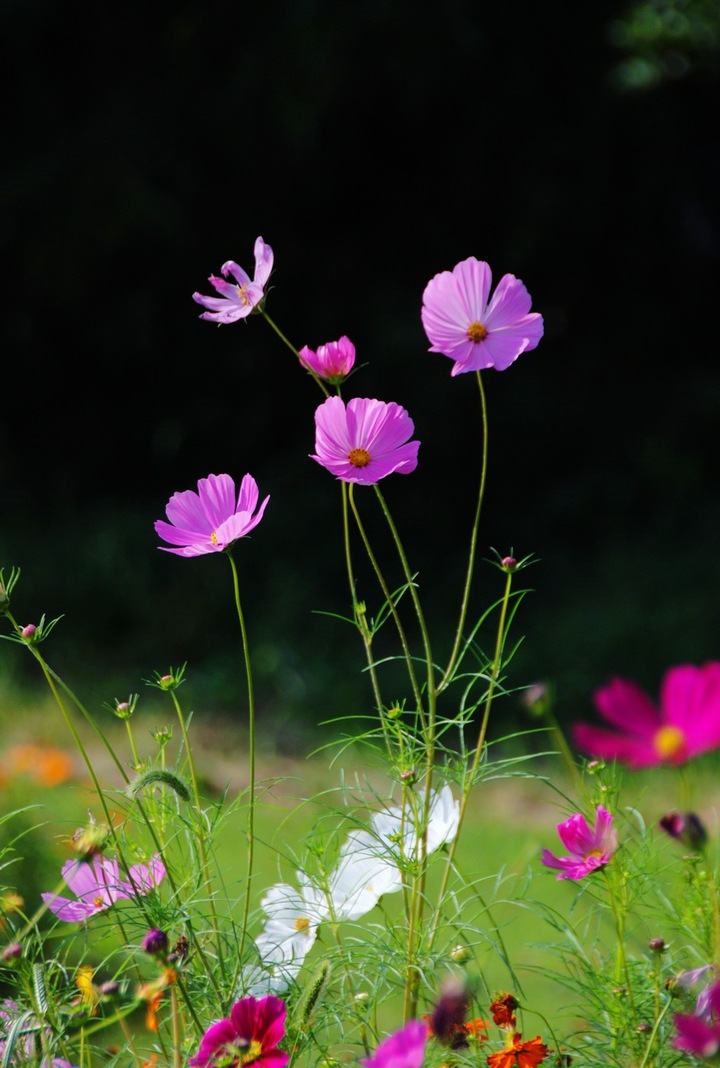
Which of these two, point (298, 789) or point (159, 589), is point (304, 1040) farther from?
point (159, 589)

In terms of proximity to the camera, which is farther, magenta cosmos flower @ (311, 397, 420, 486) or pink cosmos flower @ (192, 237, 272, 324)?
pink cosmos flower @ (192, 237, 272, 324)

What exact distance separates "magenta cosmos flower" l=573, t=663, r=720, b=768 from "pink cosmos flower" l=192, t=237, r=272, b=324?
41cm

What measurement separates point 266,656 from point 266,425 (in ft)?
5.49

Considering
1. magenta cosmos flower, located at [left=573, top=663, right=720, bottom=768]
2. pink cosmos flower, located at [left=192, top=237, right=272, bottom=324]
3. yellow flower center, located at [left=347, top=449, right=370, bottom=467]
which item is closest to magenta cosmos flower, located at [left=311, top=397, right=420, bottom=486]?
yellow flower center, located at [left=347, top=449, right=370, bottom=467]

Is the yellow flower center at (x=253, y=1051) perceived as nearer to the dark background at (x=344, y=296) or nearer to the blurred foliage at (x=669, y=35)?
the dark background at (x=344, y=296)

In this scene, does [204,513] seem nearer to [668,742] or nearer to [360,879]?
[360,879]

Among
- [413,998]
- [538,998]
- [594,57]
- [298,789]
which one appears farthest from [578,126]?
[413,998]

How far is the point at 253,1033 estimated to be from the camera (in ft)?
2.30

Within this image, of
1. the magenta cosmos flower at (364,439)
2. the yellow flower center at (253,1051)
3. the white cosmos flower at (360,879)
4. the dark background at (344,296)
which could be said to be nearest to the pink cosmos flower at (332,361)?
the magenta cosmos flower at (364,439)

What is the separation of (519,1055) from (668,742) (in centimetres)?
26

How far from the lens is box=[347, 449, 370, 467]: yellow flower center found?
81 centimetres

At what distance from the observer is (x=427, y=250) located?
22.3ft

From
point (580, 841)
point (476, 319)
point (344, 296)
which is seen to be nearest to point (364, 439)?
point (476, 319)

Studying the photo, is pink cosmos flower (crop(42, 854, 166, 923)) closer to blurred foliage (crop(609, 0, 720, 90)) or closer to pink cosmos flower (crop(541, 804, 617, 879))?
pink cosmos flower (crop(541, 804, 617, 879))
